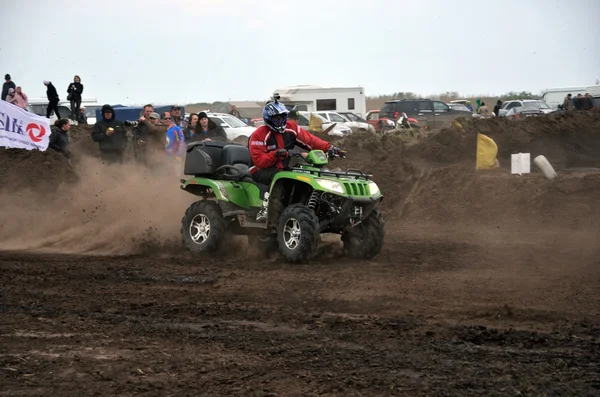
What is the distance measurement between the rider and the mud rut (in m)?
1.29

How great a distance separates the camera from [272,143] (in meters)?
10.5

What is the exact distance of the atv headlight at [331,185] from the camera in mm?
9750

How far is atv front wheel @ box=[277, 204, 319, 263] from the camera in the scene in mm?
9609

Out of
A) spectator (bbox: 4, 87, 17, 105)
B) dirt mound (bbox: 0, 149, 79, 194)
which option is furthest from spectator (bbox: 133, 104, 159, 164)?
spectator (bbox: 4, 87, 17, 105)

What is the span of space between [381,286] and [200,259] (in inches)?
130

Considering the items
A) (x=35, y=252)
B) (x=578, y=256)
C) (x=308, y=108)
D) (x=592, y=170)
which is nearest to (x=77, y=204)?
(x=35, y=252)

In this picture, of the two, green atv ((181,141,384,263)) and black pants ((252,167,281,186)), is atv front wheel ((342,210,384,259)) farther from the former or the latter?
black pants ((252,167,281,186))

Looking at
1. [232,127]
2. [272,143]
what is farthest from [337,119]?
[272,143]

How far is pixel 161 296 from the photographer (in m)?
7.80

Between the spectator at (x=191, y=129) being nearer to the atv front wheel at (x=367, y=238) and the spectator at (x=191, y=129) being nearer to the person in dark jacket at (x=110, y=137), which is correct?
the person in dark jacket at (x=110, y=137)

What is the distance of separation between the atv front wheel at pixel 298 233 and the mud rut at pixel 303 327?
27 centimetres

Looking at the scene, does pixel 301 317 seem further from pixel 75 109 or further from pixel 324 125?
pixel 324 125

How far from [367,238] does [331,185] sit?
3.06 ft

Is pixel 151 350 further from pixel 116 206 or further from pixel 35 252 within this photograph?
pixel 116 206
